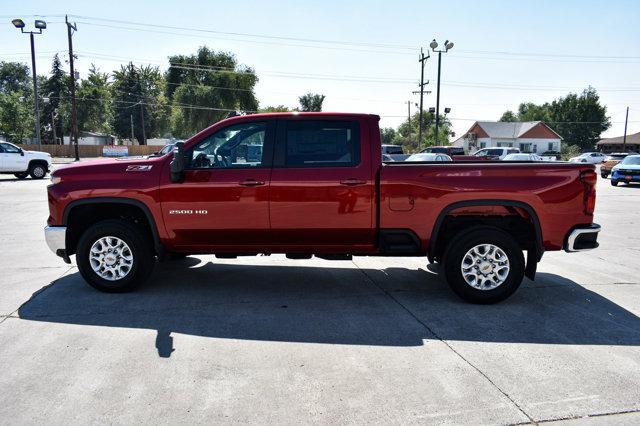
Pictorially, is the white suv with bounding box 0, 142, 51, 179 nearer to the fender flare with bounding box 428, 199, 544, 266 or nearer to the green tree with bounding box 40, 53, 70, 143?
the fender flare with bounding box 428, 199, 544, 266

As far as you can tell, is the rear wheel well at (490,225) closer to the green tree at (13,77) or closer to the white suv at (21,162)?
the white suv at (21,162)

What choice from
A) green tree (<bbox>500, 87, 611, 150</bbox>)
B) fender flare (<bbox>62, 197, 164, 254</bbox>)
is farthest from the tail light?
green tree (<bbox>500, 87, 611, 150</bbox>)

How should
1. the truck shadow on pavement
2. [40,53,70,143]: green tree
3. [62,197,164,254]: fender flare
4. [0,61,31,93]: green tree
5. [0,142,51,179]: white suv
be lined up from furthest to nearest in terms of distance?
1. [0,61,31,93]: green tree
2. [40,53,70,143]: green tree
3. [0,142,51,179]: white suv
4. [62,197,164,254]: fender flare
5. the truck shadow on pavement

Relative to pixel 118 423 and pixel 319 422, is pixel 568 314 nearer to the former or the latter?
pixel 319 422

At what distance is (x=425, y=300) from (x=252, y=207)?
2.16m

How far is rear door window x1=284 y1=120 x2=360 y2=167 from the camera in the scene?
5316mm

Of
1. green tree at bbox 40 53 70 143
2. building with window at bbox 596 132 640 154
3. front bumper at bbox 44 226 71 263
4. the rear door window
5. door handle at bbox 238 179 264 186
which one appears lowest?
front bumper at bbox 44 226 71 263

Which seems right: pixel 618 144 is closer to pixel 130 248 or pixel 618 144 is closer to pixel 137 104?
pixel 137 104

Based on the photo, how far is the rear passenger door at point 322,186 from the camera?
5219 millimetres

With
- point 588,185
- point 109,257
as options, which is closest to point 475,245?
point 588,185

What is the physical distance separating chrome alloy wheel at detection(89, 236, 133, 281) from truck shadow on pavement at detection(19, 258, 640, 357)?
0.95 feet

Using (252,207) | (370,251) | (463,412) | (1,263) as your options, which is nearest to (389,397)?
(463,412)

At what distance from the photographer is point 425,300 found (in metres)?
5.49

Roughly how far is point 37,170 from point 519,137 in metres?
72.6
